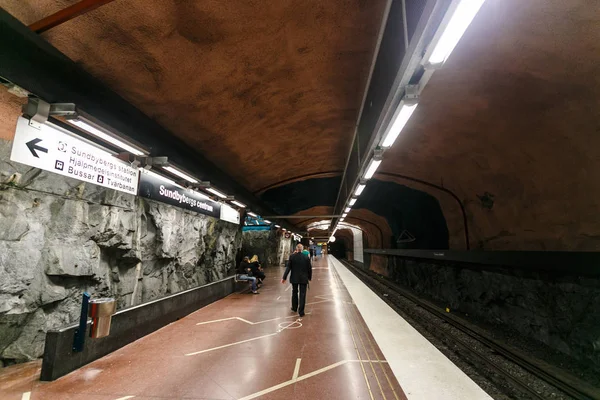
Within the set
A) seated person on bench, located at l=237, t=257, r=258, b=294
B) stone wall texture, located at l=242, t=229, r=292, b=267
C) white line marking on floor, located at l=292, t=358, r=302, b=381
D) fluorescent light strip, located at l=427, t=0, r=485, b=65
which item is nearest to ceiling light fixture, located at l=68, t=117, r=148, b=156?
fluorescent light strip, located at l=427, t=0, r=485, b=65

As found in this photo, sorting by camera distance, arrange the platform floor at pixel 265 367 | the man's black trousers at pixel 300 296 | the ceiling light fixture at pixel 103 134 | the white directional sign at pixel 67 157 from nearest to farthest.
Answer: the white directional sign at pixel 67 157, the ceiling light fixture at pixel 103 134, the platform floor at pixel 265 367, the man's black trousers at pixel 300 296

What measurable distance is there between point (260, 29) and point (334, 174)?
7009mm

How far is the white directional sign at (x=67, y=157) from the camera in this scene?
107 inches

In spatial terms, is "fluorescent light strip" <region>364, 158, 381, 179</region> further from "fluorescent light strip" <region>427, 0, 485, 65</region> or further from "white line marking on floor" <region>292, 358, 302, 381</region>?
"white line marking on floor" <region>292, 358, 302, 381</region>

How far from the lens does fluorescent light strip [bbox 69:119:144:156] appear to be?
2951 millimetres

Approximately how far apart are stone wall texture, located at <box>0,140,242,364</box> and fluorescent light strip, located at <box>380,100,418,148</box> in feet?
15.8

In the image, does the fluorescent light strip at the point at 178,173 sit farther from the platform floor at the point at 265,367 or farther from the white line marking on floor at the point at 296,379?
the white line marking on floor at the point at 296,379

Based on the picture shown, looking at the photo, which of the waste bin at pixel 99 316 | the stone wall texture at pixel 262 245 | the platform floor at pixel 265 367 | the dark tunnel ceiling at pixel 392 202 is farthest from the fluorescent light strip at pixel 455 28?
the stone wall texture at pixel 262 245

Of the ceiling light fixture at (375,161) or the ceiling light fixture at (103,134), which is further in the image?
the ceiling light fixture at (375,161)

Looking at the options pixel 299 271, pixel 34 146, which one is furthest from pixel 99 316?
pixel 299 271

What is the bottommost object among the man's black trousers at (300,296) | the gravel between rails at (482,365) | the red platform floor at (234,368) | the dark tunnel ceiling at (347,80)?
the gravel between rails at (482,365)

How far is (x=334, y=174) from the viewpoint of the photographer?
9.71 m

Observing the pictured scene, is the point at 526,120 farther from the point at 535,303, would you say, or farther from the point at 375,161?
the point at 535,303

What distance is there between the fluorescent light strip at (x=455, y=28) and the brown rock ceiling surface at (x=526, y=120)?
1.41 meters
